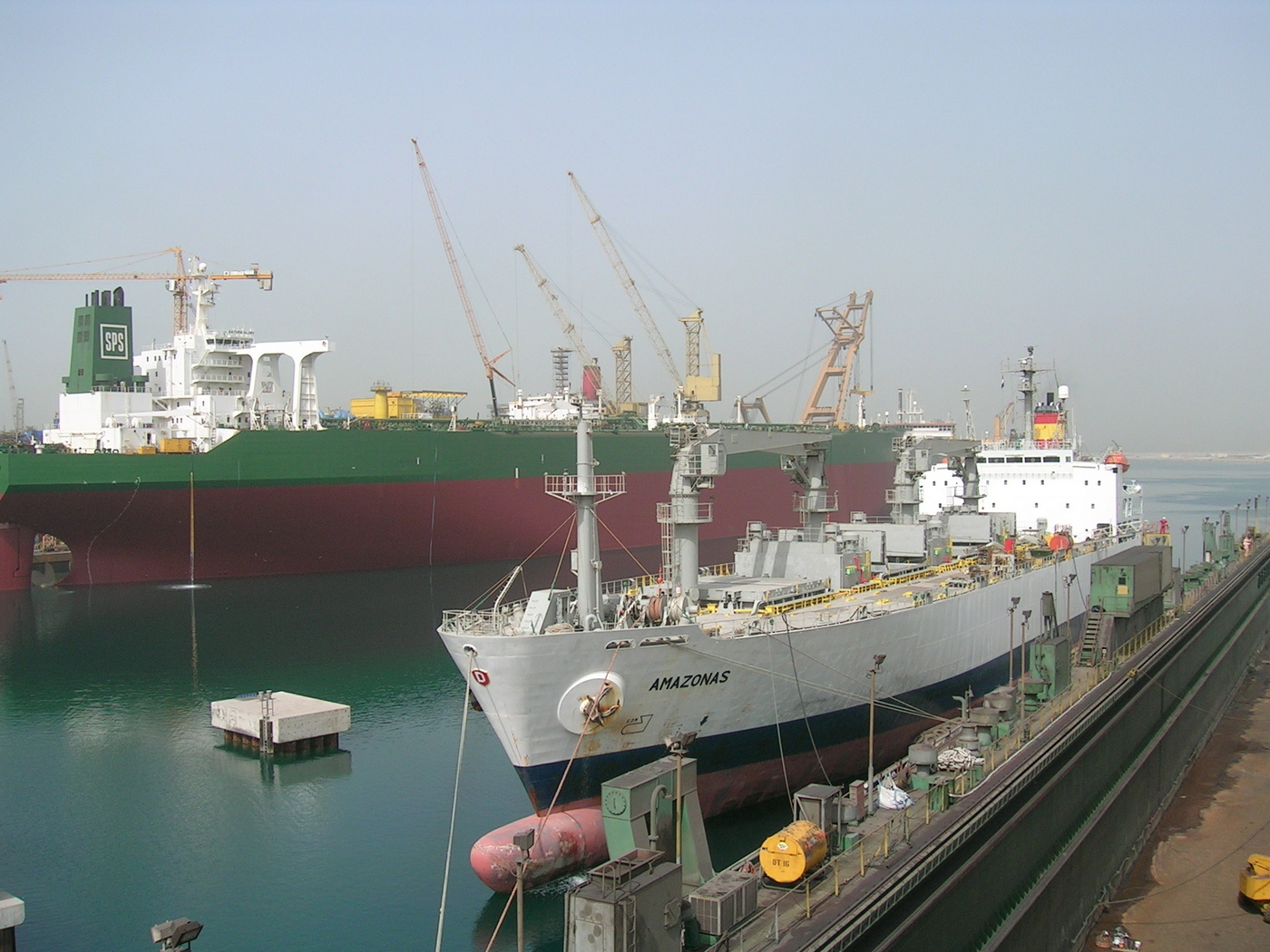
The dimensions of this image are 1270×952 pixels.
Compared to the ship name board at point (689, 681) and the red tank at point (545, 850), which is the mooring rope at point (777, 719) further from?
the red tank at point (545, 850)

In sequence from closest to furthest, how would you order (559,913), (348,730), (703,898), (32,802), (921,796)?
(703,898), (921,796), (559,913), (32,802), (348,730)

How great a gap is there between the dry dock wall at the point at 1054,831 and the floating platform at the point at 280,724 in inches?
513

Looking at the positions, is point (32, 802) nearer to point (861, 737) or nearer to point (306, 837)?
point (306, 837)

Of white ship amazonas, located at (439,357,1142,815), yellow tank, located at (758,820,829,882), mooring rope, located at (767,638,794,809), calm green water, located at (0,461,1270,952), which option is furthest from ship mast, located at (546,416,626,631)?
yellow tank, located at (758,820,829,882)

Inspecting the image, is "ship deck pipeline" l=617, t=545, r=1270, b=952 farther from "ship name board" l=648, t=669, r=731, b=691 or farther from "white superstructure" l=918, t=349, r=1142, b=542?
"white superstructure" l=918, t=349, r=1142, b=542

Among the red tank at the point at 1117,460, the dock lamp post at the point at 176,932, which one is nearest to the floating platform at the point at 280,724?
the dock lamp post at the point at 176,932

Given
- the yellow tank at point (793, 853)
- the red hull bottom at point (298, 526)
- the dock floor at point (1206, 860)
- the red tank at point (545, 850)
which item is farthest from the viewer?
the red hull bottom at point (298, 526)

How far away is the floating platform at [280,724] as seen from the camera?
64.2 feet

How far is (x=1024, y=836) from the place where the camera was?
468 inches

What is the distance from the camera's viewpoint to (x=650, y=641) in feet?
43.8

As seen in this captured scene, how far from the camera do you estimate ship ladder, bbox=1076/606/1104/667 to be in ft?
59.7

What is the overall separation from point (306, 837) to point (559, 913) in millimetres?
4783

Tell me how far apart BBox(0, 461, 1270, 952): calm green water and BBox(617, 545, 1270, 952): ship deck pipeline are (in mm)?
4161

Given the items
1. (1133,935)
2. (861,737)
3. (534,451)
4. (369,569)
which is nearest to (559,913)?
(861,737)
